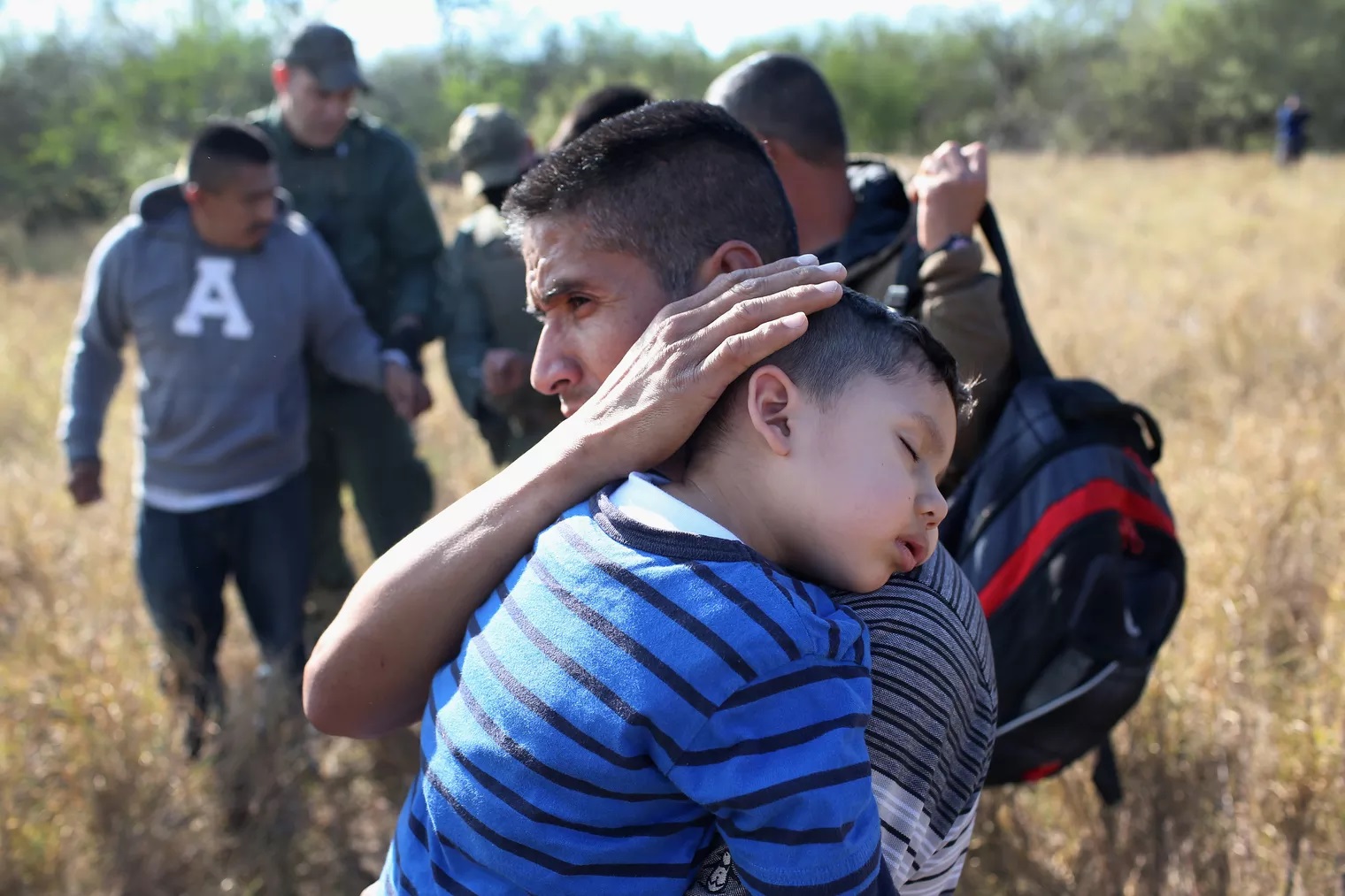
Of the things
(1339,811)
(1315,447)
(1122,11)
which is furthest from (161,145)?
(1122,11)

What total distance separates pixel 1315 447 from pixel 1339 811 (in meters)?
2.40

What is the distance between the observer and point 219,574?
367 cm

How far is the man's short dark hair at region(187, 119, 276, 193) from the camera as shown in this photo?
3.35 m

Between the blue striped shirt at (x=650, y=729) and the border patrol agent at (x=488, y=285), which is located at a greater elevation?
the blue striped shirt at (x=650, y=729)

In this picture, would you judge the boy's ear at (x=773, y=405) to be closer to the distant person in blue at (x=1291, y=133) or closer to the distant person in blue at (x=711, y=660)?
the distant person in blue at (x=711, y=660)

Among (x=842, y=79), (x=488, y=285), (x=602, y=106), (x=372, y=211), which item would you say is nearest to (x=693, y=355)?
(x=602, y=106)

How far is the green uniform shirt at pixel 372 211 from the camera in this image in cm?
433

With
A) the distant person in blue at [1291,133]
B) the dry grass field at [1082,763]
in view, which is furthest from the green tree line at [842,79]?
the distant person in blue at [1291,133]

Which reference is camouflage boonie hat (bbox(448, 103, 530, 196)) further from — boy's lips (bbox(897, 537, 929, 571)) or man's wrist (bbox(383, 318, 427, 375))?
boy's lips (bbox(897, 537, 929, 571))

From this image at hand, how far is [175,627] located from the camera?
11.7 ft

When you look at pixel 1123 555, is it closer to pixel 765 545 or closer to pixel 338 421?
pixel 765 545

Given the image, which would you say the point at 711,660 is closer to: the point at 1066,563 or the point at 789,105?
the point at 1066,563

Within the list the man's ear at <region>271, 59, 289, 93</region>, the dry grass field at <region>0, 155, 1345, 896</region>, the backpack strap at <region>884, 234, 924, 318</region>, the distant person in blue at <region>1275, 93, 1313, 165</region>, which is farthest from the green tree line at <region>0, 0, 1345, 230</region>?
the distant person in blue at <region>1275, 93, 1313, 165</region>

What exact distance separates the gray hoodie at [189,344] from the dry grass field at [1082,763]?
753mm
